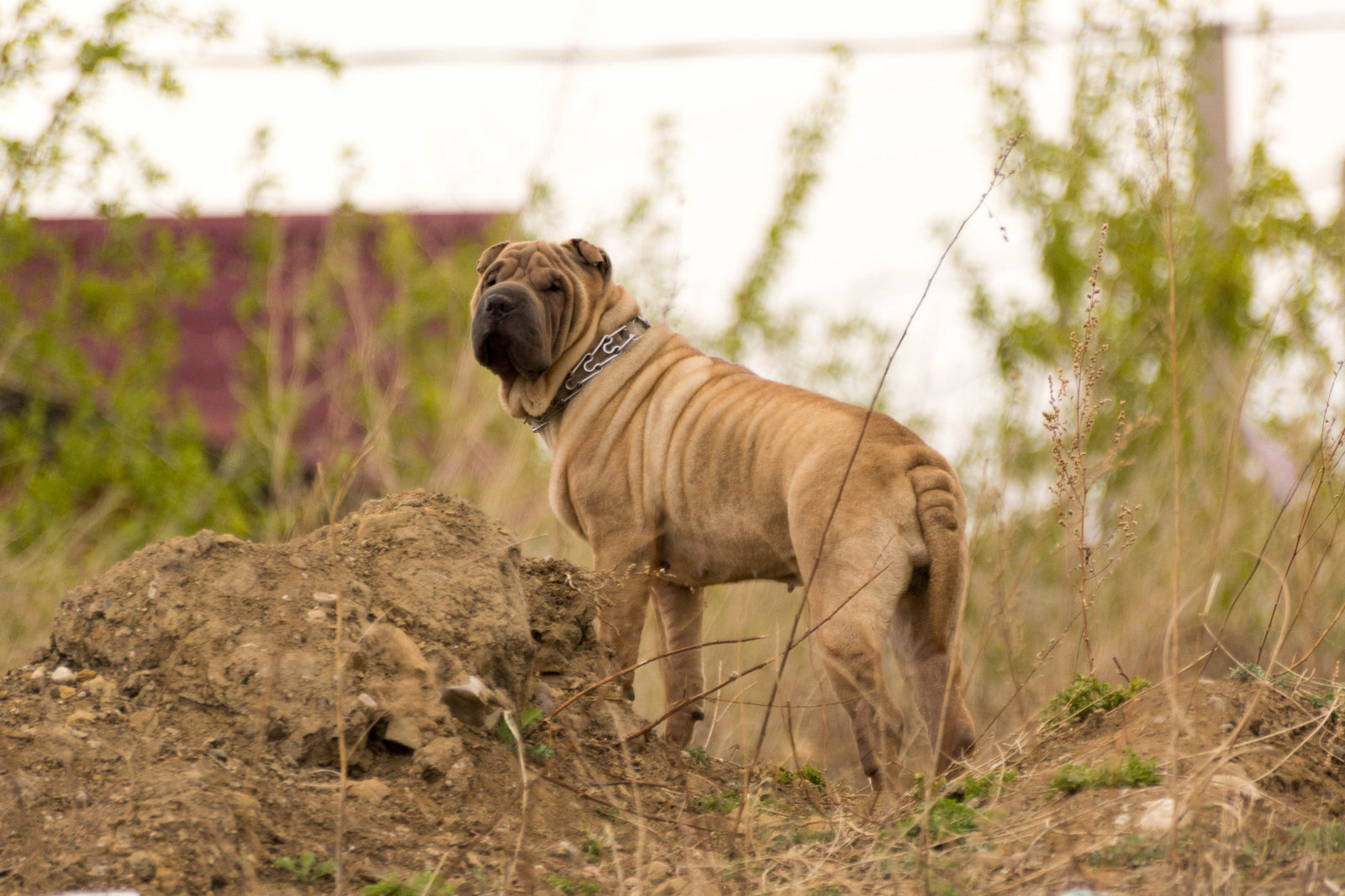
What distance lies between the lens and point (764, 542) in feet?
14.6

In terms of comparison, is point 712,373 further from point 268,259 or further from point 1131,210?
point 268,259

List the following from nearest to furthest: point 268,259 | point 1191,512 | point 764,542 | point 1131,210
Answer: point 764,542 < point 1191,512 < point 1131,210 < point 268,259

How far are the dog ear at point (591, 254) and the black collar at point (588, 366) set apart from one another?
27cm

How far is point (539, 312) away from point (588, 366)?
0.42 metres

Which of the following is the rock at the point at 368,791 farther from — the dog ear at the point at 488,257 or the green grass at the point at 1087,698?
the dog ear at the point at 488,257

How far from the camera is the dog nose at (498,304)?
466 cm

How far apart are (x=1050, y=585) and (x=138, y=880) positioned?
7.57 m

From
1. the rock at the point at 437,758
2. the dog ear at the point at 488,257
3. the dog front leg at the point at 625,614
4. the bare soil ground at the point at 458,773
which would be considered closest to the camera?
the bare soil ground at the point at 458,773

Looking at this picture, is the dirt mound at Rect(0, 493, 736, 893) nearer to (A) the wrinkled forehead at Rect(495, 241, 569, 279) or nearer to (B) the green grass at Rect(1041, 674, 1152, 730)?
(A) the wrinkled forehead at Rect(495, 241, 569, 279)

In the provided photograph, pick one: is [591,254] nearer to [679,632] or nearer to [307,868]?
[679,632]

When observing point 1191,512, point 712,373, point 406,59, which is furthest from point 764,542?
point 406,59

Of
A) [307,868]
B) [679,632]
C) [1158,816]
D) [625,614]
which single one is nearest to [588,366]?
[625,614]

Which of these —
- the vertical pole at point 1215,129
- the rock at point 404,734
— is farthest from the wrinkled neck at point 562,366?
the vertical pole at point 1215,129

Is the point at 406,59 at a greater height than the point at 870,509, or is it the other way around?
the point at 406,59
